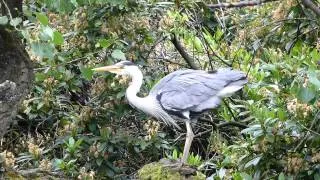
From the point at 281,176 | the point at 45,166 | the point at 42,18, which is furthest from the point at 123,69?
the point at 42,18

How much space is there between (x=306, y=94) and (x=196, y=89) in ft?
5.82

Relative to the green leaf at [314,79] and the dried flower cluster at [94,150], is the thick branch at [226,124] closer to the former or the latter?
the dried flower cluster at [94,150]

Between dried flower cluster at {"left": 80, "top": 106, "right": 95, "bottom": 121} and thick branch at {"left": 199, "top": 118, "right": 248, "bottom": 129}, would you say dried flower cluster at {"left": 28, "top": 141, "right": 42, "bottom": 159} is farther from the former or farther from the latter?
thick branch at {"left": 199, "top": 118, "right": 248, "bottom": 129}

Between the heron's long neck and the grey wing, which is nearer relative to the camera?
the grey wing

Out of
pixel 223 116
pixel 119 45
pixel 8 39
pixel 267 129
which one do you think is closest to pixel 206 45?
pixel 223 116

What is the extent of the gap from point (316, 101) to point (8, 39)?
68.3 inches

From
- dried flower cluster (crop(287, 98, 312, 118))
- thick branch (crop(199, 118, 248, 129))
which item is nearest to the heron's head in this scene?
thick branch (crop(199, 118, 248, 129))

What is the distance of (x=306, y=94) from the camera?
10.3ft

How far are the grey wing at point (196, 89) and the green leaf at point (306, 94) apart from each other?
5.24ft

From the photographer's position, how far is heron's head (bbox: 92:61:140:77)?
4.95m

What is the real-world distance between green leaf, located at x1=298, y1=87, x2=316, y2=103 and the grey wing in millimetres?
1598

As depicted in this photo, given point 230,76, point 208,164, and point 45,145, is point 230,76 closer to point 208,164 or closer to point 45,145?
point 208,164

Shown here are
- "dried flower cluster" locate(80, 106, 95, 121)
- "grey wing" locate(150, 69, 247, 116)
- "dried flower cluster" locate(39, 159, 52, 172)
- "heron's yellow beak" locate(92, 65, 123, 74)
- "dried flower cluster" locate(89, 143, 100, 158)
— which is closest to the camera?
"dried flower cluster" locate(39, 159, 52, 172)

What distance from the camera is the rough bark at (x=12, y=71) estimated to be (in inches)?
139
